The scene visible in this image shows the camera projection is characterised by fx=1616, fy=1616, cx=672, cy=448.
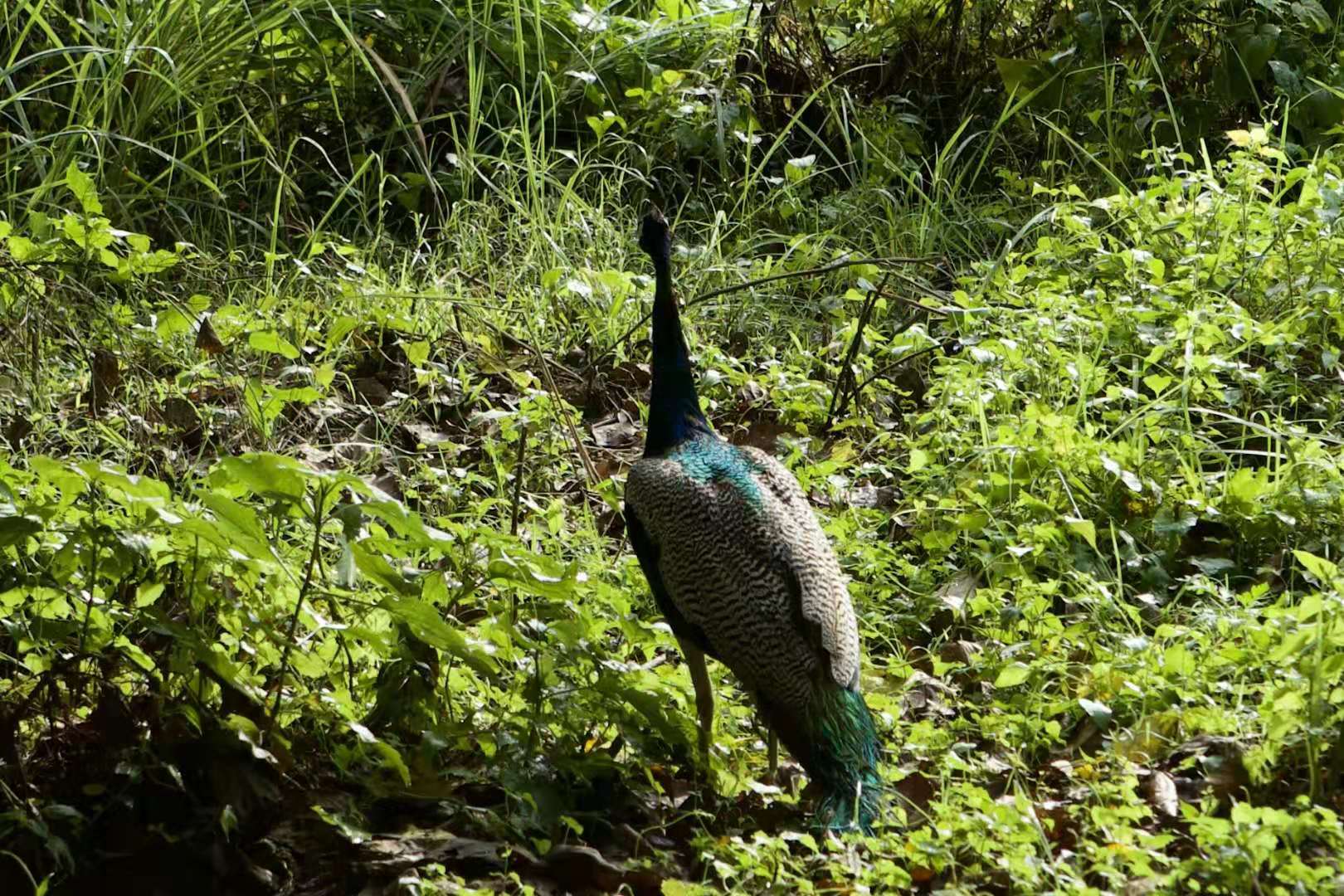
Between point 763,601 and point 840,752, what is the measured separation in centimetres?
39

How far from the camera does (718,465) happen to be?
3.88m

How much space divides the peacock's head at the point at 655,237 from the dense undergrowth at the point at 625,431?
27.2 inches

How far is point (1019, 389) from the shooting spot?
513 cm

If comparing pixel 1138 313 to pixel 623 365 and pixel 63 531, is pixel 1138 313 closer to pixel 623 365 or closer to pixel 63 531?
pixel 623 365

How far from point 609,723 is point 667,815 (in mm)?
246

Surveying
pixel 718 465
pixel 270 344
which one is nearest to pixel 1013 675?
pixel 718 465

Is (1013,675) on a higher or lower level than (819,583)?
lower

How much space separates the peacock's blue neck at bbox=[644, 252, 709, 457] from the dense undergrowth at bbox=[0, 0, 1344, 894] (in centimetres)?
39

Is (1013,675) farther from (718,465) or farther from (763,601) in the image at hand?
(718,465)

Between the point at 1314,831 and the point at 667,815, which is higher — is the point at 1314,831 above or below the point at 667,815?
above

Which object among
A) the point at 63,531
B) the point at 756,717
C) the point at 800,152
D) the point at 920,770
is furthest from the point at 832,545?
the point at 800,152

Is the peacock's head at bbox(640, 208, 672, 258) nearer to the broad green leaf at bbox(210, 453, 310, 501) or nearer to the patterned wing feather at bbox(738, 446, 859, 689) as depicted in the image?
the patterned wing feather at bbox(738, 446, 859, 689)

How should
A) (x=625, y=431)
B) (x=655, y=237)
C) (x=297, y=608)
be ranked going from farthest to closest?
(x=625, y=431) → (x=655, y=237) → (x=297, y=608)

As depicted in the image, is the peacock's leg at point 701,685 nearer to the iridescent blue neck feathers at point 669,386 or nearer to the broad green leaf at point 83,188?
the iridescent blue neck feathers at point 669,386
